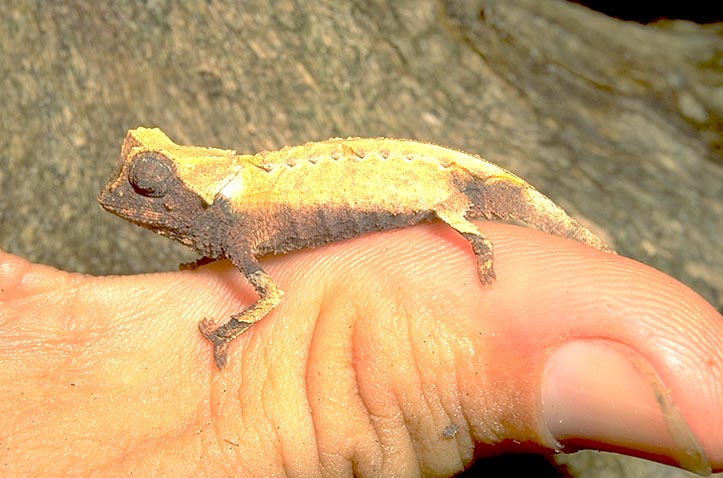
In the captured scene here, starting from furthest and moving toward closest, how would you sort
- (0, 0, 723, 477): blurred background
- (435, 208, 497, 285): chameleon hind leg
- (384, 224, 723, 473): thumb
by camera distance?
(0, 0, 723, 477): blurred background → (435, 208, 497, 285): chameleon hind leg → (384, 224, 723, 473): thumb

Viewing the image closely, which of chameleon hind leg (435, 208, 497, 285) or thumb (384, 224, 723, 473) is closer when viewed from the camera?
thumb (384, 224, 723, 473)

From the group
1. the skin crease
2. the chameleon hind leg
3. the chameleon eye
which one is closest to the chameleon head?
the chameleon eye

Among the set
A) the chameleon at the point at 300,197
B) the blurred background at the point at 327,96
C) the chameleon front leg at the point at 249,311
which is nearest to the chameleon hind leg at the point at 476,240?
the chameleon at the point at 300,197

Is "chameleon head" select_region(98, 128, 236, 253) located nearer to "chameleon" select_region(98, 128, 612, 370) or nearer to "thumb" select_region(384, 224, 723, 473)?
"chameleon" select_region(98, 128, 612, 370)

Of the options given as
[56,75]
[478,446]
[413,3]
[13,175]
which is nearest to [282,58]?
[413,3]

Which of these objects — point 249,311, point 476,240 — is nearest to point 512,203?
point 476,240

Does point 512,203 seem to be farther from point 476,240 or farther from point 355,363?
point 355,363

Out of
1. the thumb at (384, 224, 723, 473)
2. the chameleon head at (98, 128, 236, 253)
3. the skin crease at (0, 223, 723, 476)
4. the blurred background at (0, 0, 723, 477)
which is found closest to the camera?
the thumb at (384, 224, 723, 473)
